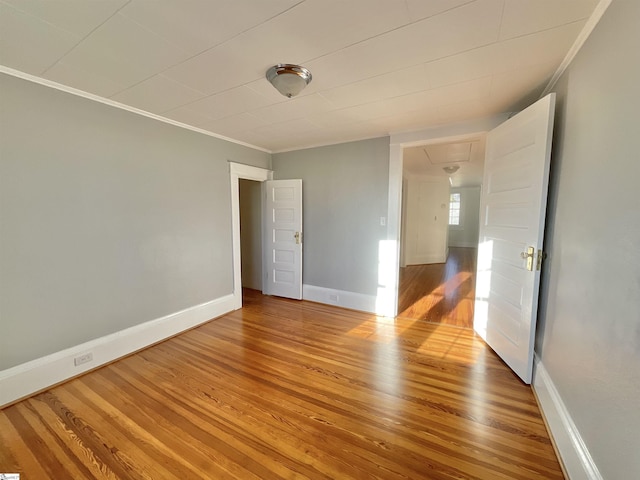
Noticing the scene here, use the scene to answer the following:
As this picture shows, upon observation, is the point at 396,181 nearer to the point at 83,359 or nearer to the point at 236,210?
the point at 236,210

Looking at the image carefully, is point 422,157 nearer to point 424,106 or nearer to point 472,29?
point 424,106

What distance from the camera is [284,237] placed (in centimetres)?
410

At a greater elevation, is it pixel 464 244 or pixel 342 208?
pixel 342 208

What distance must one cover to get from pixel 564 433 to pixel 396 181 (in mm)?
2613

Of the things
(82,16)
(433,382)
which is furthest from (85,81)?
(433,382)

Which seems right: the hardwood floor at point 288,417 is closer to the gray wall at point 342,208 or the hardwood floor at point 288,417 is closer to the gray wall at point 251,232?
the gray wall at point 342,208

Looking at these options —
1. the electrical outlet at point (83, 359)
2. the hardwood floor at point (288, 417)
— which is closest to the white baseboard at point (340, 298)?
the hardwood floor at point (288, 417)

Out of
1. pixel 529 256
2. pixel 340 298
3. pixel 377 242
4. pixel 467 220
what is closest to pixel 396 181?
pixel 377 242

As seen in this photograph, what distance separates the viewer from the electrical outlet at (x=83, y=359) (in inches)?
84.3

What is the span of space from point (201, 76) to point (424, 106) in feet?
6.40

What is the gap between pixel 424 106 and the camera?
2.39 m

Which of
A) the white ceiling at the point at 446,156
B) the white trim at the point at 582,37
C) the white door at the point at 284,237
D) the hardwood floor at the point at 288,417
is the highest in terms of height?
the white ceiling at the point at 446,156

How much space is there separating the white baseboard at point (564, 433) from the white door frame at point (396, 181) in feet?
5.53

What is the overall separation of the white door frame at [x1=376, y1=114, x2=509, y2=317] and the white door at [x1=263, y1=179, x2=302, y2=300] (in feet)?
4.48
